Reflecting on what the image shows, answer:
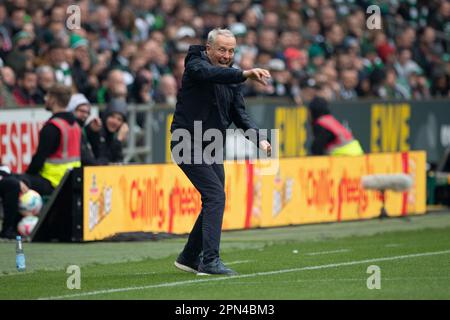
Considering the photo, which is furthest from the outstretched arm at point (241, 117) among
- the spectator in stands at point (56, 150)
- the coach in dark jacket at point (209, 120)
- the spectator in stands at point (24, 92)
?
the spectator in stands at point (24, 92)

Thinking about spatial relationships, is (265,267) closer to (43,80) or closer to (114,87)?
(43,80)

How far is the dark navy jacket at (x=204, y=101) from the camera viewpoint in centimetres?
1184

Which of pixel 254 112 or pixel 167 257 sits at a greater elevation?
pixel 254 112

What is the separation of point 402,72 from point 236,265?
17.9m

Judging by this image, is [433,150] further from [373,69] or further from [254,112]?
[254,112]

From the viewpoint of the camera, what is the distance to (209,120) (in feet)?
39.2

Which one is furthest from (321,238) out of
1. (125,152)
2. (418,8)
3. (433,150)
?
(418,8)

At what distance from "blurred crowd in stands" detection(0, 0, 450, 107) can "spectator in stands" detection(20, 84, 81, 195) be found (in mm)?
2724

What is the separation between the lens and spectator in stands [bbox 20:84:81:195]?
54.6ft

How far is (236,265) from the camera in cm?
1319

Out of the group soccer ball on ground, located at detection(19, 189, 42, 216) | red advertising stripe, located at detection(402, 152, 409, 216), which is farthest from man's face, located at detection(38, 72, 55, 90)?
red advertising stripe, located at detection(402, 152, 409, 216)

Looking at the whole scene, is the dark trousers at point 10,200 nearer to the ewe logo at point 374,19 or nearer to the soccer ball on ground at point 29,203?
the soccer ball on ground at point 29,203

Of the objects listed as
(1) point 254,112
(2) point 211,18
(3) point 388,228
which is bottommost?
(3) point 388,228

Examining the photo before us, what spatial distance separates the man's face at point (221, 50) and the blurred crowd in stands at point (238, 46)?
808 centimetres
